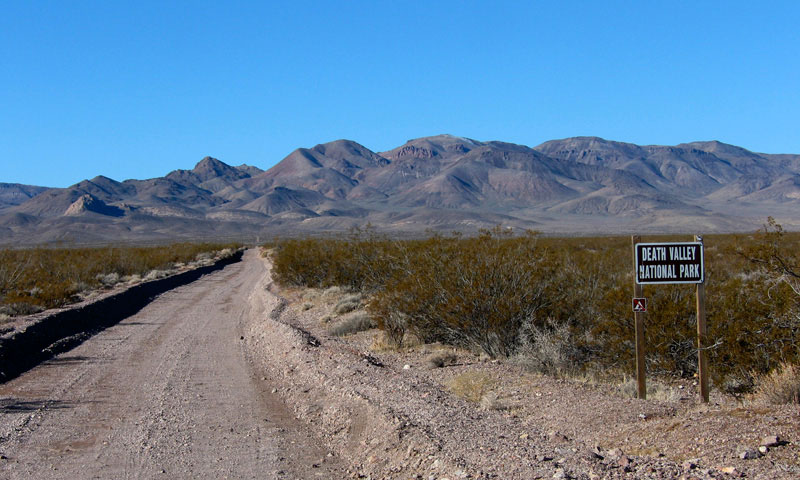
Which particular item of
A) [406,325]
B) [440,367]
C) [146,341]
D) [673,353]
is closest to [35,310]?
[146,341]

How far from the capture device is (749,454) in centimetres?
594

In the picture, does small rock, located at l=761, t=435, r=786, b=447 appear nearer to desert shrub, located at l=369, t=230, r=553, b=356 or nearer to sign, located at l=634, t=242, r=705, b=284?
sign, located at l=634, t=242, r=705, b=284

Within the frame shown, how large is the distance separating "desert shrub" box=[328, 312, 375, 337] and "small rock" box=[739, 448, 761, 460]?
11.5 m

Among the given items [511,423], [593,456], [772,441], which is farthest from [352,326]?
[772,441]

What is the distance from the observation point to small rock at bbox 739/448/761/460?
5.92 meters

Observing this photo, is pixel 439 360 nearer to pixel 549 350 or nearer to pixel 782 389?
pixel 549 350

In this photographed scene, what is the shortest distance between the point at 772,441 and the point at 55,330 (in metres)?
15.4

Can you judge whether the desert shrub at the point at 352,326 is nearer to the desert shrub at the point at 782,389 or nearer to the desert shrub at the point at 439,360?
the desert shrub at the point at 439,360

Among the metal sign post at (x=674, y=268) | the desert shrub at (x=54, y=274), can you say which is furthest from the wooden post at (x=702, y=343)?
the desert shrub at (x=54, y=274)

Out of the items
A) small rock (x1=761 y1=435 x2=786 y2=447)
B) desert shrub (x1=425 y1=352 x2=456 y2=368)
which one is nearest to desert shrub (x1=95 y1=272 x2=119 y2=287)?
desert shrub (x1=425 y1=352 x2=456 y2=368)

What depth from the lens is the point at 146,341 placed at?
52.3ft

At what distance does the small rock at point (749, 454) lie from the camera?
5915 mm

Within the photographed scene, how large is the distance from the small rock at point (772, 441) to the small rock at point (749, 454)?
7.0 inches

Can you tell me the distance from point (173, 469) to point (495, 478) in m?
3.23
